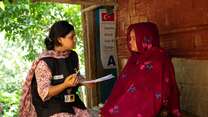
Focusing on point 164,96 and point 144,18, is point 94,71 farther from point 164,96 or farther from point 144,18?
point 164,96

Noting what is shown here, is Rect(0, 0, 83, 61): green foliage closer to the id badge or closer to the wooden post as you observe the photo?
the wooden post

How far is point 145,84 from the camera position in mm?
2924

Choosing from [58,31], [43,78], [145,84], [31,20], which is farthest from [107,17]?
[43,78]

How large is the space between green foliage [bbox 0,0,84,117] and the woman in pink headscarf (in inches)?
92.8

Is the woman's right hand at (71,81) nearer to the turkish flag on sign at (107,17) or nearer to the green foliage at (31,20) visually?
the turkish flag on sign at (107,17)

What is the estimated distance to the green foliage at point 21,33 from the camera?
20.1 feet

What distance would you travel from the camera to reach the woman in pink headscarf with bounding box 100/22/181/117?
9.48 feet

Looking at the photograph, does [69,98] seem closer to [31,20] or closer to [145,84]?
[145,84]

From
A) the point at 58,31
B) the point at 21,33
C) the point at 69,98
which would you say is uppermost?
the point at 58,31

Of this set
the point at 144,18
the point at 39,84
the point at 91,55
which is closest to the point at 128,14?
the point at 144,18

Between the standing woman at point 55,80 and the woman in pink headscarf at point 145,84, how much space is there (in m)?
0.44

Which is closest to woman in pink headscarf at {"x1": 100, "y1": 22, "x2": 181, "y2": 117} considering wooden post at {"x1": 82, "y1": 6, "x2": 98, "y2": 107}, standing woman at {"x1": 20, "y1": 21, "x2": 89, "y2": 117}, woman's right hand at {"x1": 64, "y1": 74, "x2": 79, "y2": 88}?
standing woman at {"x1": 20, "y1": 21, "x2": 89, "y2": 117}

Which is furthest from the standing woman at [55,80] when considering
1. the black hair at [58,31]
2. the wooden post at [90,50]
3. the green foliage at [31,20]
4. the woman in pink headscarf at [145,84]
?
the green foliage at [31,20]

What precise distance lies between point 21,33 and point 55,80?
3.87 metres
